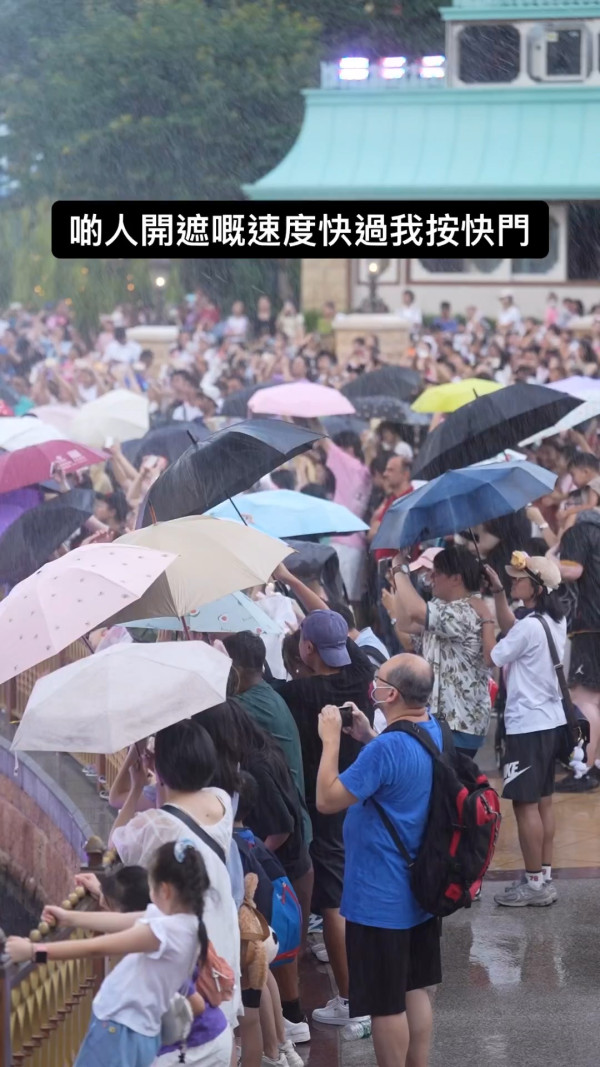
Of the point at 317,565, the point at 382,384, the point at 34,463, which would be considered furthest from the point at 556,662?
the point at 382,384

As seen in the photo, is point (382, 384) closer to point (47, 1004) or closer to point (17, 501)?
point (17, 501)

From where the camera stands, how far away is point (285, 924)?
5.11m

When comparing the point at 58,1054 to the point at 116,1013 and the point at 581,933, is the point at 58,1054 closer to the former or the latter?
the point at 116,1013

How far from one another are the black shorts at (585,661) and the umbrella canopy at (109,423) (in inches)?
181

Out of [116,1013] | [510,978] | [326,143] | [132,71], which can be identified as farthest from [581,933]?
[132,71]

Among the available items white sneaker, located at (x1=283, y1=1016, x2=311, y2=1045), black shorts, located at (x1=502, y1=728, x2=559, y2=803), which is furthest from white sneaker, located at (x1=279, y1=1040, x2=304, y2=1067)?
black shorts, located at (x1=502, y1=728, x2=559, y2=803)

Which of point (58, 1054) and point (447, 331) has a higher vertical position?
point (58, 1054)

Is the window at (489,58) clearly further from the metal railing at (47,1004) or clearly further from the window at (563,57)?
the metal railing at (47,1004)

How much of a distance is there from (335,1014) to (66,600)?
6.23ft

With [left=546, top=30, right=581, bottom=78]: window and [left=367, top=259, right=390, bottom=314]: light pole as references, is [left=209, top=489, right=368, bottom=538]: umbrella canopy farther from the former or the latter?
[left=546, top=30, right=581, bottom=78]: window

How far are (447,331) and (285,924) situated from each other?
72.1 ft

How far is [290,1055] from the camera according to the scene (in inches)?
212

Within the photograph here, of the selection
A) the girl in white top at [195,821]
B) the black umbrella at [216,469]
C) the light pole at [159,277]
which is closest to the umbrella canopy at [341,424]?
the black umbrella at [216,469]

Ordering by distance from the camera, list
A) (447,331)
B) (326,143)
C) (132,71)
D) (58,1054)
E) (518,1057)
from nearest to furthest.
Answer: (58,1054)
(518,1057)
(447,331)
(326,143)
(132,71)
